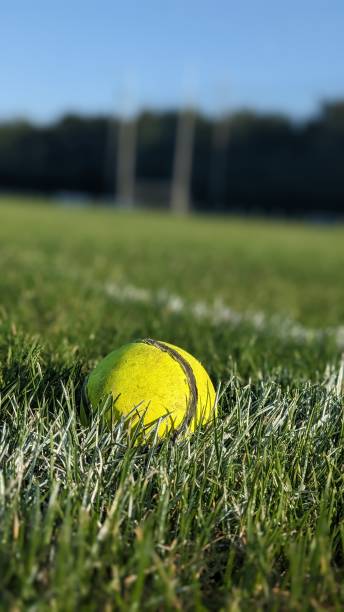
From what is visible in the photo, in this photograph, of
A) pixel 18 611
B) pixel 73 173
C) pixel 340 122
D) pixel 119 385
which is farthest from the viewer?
pixel 73 173

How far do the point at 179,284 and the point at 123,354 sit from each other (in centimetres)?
379

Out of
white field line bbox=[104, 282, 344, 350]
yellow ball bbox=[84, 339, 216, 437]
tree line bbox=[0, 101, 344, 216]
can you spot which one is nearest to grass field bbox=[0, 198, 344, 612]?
yellow ball bbox=[84, 339, 216, 437]

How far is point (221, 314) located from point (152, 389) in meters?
2.45

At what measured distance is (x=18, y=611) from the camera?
970 mm

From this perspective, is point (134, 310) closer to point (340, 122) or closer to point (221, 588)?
point (221, 588)

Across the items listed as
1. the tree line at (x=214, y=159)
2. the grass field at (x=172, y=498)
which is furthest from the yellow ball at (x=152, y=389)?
the tree line at (x=214, y=159)

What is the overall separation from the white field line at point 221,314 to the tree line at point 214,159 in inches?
1359

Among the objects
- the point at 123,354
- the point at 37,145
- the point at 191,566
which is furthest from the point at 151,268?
the point at 37,145

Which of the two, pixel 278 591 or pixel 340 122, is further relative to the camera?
pixel 340 122

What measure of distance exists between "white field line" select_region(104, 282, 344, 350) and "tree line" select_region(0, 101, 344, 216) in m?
34.5

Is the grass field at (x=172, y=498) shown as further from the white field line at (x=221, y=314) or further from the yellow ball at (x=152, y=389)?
the white field line at (x=221, y=314)

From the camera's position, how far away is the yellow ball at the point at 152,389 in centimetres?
158

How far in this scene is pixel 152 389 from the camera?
5.30 ft

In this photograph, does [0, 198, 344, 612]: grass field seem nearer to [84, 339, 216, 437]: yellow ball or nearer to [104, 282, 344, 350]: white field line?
[84, 339, 216, 437]: yellow ball
